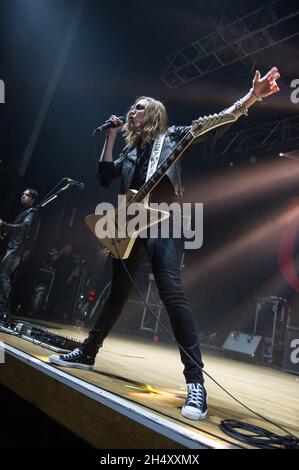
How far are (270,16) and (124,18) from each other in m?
2.31

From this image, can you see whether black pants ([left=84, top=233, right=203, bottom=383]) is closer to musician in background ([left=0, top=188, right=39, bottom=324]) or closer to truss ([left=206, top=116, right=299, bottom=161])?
musician in background ([left=0, top=188, right=39, bottom=324])

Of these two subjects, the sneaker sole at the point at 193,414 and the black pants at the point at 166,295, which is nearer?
Result: the sneaker sole at the point at 193,414

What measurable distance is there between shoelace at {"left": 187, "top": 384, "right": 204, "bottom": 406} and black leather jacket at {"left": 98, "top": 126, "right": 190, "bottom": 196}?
3.30ft

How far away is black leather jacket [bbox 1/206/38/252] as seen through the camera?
458 cm

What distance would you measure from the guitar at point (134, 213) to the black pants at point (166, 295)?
92 mm

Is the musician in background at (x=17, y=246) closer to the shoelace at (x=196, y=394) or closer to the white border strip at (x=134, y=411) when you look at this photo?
the white border strip at (x=134, y=411)

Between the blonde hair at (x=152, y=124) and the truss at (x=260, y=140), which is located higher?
the truss at (x=260, y=140)

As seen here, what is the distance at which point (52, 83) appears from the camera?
6.18 metres

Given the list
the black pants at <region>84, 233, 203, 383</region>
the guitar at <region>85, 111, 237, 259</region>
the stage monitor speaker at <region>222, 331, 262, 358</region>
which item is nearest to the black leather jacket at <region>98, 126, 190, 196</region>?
the guitar at <region>85, 111, 237, 259</region>

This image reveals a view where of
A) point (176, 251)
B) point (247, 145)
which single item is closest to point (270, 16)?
point (247, 145)

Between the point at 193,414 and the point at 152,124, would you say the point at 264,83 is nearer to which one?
the point at 152,124

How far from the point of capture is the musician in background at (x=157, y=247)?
1731 mm

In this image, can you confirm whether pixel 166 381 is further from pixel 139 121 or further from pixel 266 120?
pixel 266 120

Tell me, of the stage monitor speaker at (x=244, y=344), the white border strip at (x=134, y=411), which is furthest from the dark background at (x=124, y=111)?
the white border strip at (x=134, y=411)
